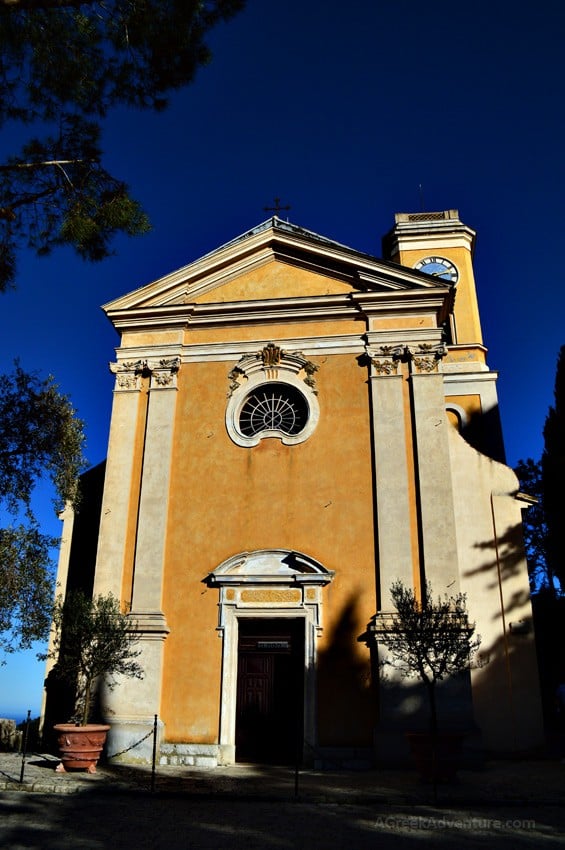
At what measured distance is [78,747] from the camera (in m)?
10.7

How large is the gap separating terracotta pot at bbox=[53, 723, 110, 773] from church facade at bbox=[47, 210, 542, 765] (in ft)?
4.34

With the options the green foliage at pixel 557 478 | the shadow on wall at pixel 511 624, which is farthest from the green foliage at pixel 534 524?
the shadow on wall at pixel 511 624

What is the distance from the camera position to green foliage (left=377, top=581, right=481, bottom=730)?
10.4 meters

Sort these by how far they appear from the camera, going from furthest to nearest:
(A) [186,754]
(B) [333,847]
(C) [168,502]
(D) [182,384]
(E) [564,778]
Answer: (D) [182,384] → (C) [168,502] → (A) [186,754] → (E) [564,778] → (B) [333,847]

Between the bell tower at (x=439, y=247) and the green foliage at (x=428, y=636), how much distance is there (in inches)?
499

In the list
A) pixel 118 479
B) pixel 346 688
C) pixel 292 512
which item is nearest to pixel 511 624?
pixel 346 688

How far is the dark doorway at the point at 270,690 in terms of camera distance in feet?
40.4

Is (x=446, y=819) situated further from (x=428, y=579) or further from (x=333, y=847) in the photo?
(x=428, y=579)

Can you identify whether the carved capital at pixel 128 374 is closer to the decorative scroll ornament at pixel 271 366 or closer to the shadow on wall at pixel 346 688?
the decorative scroll ornament at pixel 271 366

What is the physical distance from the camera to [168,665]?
1282 cm

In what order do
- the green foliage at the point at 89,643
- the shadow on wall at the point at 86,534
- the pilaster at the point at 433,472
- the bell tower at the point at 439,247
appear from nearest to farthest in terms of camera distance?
the green foliage at the point at 89,643 < the pilaster at the point at 433,472 < the shadow on wall at the point at 86,534 < the bell tower at the point at 439,247

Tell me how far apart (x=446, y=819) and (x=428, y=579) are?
16.6 feet

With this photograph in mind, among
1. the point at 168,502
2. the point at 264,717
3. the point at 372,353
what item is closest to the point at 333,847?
the point at 264,717

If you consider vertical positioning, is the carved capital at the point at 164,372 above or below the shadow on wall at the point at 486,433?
below
